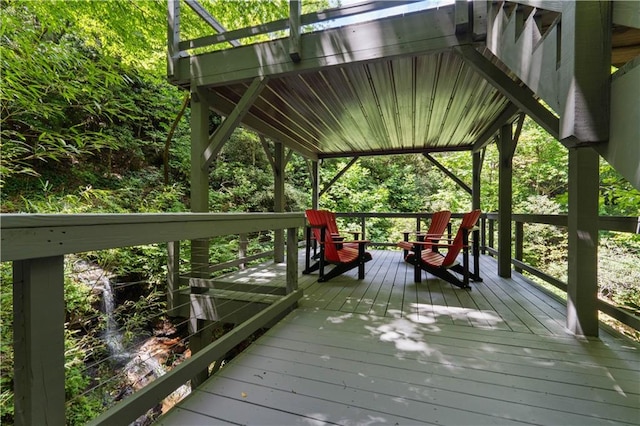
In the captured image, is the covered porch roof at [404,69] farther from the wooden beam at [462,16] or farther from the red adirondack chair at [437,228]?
the red adirondack chair at [437,228]

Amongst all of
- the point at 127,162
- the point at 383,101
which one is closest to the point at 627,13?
the point at 383,101

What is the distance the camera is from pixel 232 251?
7.50 m

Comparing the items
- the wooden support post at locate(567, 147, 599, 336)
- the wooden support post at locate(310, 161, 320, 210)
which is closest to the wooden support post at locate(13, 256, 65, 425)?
the wooden support post at locate(567, 147, 599, 336)

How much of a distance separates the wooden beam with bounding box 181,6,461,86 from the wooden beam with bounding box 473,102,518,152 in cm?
205

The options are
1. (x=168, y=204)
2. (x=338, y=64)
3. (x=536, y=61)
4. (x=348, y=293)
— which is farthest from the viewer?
(x=168, y=204)

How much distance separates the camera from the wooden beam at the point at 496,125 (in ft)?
12.5

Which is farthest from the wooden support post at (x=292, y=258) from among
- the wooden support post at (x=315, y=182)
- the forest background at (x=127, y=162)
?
the wooden support post at (x=315, y=182)

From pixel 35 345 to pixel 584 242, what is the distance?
3377mm

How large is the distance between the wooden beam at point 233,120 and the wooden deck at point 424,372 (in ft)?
6.69

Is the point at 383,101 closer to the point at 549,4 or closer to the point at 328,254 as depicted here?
the point at 328,254

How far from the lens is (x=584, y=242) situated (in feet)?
7.46

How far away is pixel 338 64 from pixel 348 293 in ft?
8.64

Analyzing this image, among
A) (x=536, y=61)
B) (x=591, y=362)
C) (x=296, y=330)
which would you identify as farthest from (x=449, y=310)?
(x=536, y=61)

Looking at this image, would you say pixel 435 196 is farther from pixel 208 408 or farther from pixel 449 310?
pixel 208 408
